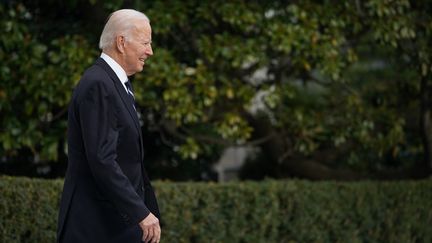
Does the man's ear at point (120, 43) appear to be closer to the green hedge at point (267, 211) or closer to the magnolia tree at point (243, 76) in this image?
the green hedge at point (267, 211)

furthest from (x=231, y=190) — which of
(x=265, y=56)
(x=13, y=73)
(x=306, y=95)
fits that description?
(x=306, y=95)

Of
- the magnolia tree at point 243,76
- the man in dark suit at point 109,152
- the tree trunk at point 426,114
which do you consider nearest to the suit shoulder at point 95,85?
the man in dark suit at point 109,152

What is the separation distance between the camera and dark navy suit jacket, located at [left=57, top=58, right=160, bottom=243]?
12.2ft

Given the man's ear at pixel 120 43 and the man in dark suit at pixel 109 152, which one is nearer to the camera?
the man in dark suit at pixel 109 152

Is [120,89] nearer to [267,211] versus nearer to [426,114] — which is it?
[267,211]

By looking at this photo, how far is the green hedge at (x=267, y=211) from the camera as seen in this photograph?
577 cm

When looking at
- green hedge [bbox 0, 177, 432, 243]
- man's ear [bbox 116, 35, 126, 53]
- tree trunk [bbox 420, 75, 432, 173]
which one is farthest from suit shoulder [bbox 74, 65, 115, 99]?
tree trunk [bbox 420, 75, 432, 173]

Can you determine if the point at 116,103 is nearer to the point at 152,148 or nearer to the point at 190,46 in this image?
the point at 190,46

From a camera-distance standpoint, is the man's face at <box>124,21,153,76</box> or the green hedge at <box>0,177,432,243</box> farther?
the green hedge at <box>0,177,432,243</box>

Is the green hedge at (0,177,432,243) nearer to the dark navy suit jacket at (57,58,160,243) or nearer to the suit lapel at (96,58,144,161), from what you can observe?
the dark navy suit jacket at (57,58,160,243)

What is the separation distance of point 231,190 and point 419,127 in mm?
2803

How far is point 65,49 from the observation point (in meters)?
7.04

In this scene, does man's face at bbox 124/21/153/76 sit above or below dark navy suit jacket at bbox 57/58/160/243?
above

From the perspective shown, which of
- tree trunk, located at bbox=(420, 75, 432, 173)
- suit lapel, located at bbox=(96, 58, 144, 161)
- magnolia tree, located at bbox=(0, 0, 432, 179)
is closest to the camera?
suit lapel, located at bbox=(96, 58, 144, 161)
